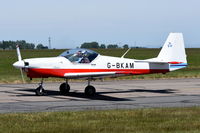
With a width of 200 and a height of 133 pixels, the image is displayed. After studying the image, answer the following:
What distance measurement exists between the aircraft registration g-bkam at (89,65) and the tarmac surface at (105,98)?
0.93 meters

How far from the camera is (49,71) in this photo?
1880cm

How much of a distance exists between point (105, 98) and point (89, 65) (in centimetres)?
181

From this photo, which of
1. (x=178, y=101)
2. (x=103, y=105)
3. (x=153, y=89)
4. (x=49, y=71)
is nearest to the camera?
(x=103, y=105)

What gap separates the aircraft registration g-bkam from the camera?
18609 mm

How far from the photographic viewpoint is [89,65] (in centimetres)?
1934

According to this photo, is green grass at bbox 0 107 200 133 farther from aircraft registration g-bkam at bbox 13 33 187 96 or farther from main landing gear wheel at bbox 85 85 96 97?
main landing gear wheel at bbox 85 85 96 97

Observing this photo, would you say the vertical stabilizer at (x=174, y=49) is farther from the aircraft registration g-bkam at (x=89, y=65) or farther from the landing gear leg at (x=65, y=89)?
the landing gear leg at (x=65, y=89)

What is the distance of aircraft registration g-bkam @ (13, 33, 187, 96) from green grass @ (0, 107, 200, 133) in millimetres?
5379

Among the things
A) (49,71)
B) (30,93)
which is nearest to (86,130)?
(49,71)

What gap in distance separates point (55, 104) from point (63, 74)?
2858 mm

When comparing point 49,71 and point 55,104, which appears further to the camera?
point 49,71

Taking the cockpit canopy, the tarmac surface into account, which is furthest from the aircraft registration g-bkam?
the tarmac surface

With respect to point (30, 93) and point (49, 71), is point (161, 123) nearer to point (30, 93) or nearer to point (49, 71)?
point (49, 71)

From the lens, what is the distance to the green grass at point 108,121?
10461mm
